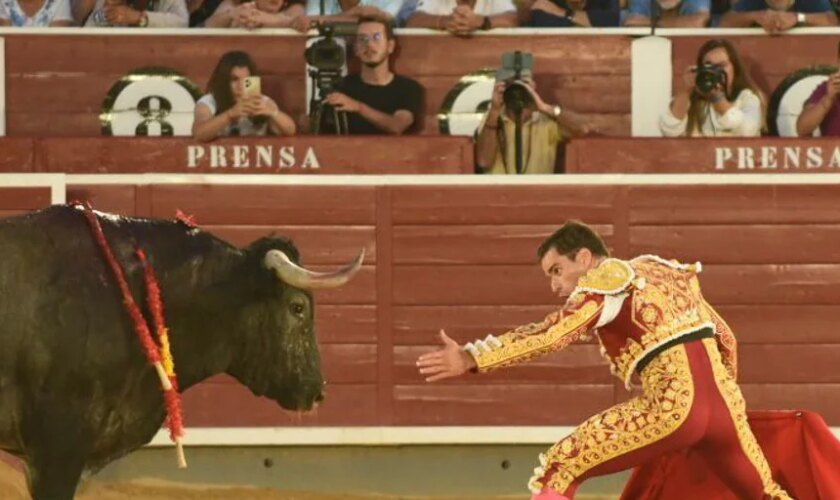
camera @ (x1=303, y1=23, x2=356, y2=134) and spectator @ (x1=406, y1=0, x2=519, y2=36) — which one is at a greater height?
spectator @ (x1=406, y1=0, x2=519, y2=36)

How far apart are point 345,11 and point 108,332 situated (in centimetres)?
402

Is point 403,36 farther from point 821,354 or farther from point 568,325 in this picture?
point 568,325

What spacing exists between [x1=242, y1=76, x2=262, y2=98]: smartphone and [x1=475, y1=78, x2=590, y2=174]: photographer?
0.99 m

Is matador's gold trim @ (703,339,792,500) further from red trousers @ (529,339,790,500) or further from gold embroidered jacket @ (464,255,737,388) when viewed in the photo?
gold embroidered jacket @ (464,255,737,388)

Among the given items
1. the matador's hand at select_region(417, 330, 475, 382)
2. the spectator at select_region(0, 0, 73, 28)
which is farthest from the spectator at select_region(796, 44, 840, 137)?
the matador's hand at select_region(417, 330, 475, 382)

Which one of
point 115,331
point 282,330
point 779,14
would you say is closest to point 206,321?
point 282,330

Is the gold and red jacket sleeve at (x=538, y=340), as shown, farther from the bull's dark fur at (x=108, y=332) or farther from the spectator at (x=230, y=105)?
the spectator at (x=230, y=105)

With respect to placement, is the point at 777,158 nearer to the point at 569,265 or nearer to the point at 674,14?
the point at 674,14

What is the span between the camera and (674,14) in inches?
450

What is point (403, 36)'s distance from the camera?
11.3m

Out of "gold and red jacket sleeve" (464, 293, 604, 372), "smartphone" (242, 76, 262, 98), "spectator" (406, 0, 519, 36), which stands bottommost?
"gold and red jacket sleeve" (464, 293, 604, 372)

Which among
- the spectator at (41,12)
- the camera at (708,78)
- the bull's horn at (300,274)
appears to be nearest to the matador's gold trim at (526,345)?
the bull's horn at (300,274)

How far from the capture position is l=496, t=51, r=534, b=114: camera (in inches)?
416

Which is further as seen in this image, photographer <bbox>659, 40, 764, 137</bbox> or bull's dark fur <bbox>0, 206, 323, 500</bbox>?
photographer <bbox>659, 40, 764, 137</bbox>
